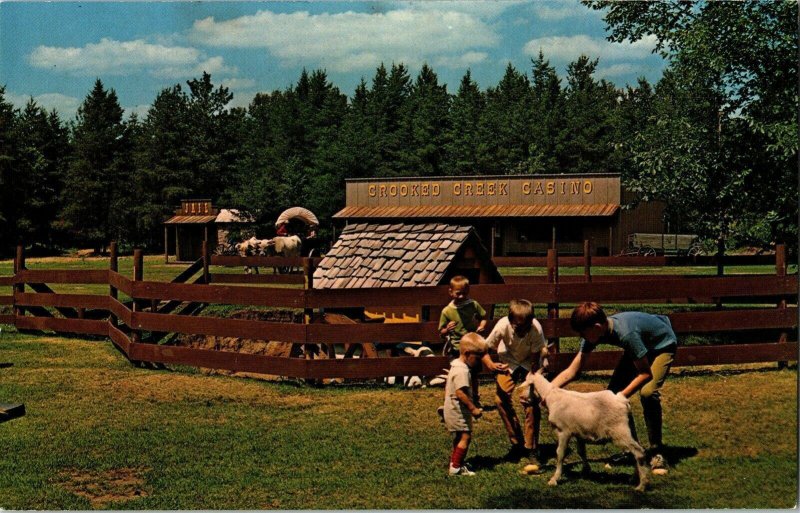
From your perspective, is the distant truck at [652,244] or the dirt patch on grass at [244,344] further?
the distant truck at [652,244]

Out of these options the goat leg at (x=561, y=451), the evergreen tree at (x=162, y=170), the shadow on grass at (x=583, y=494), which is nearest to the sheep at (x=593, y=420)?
the goat leg at (x=561, y=451)

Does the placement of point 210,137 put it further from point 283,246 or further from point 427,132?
point 283,246

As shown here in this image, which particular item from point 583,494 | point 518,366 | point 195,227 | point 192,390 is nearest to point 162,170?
point 195,227

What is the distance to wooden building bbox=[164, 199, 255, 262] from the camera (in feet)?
166

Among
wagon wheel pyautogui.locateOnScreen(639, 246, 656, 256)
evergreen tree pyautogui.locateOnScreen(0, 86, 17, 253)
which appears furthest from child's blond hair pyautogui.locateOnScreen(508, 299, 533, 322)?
evergreen tree pyautogui.locateOnScreen(0, 86, 17, 253)

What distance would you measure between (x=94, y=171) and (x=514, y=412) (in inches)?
2500

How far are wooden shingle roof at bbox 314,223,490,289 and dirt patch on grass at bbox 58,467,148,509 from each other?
5.47m

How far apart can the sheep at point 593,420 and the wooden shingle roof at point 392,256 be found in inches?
207

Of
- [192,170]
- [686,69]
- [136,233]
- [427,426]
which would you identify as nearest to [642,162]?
[686,69]

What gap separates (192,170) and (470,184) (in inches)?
1177

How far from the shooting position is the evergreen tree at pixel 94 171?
211ft

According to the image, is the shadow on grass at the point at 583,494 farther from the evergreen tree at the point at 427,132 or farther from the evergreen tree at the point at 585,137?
the evergreen tree at the point at 585,137

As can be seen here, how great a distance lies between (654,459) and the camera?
7.46m

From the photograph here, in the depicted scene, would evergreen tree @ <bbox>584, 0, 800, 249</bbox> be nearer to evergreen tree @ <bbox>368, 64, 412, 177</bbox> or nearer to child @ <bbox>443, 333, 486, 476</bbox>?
child @ <bbox>443, 333, 486, 476</bbox>
